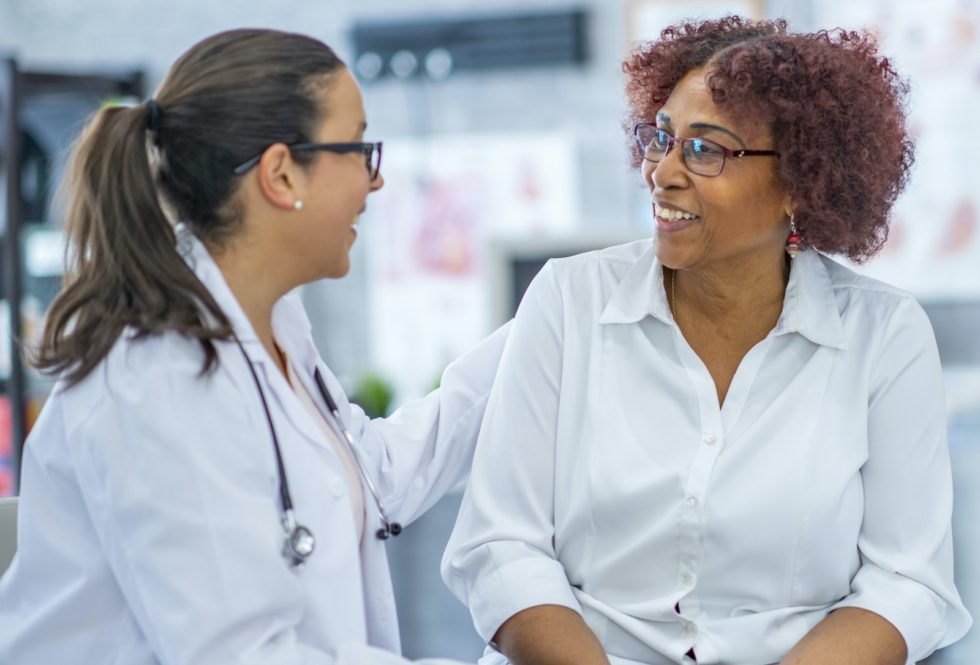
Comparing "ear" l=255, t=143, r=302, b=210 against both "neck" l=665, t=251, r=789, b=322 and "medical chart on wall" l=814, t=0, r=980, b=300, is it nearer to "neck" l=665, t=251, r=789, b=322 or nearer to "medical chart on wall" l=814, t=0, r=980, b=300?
"neck" l=665, t=251, r=789, b=322

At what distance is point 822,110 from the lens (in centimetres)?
163

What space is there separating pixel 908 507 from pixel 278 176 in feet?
3.08

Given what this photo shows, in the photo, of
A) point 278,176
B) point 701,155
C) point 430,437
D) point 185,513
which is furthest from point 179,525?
point 701,155

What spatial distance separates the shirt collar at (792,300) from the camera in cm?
163

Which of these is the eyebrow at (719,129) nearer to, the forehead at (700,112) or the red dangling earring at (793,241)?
the forehead at (700,112)

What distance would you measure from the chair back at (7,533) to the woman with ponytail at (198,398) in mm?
266

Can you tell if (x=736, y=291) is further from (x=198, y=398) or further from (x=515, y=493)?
(x=198, y=398)

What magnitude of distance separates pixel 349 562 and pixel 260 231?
0.40 metres

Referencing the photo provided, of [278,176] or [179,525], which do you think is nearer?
[179,525]

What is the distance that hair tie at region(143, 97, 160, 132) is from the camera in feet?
4.28

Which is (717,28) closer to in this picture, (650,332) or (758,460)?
(650,332)

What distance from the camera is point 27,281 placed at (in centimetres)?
423

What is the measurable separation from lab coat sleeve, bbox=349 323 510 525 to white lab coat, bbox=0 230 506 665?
0.30 meters

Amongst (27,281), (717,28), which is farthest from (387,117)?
(717,28)
